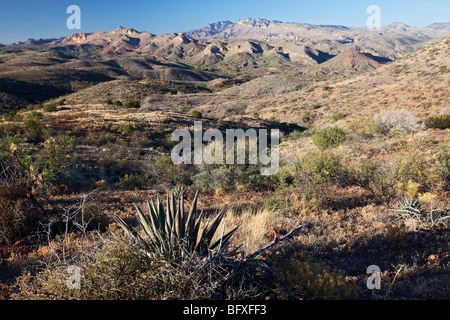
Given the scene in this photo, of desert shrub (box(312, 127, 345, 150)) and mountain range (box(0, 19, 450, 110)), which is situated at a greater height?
mountain range (box(0, 19, 450, 110))

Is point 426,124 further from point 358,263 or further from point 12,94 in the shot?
point 12,94

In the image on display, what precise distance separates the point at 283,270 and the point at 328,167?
4765mm

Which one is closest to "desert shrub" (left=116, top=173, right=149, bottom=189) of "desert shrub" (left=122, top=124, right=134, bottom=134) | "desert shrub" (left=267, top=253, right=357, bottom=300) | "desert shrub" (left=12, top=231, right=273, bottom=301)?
"desert shrub" (left=12, top=231, right=273, bottom=301)

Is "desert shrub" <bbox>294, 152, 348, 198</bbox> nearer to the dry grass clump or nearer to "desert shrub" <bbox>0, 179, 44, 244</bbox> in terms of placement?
the dry grass clump

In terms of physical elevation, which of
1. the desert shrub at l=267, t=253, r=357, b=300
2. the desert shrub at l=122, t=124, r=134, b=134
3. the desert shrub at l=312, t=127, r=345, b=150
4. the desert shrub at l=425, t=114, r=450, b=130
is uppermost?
the desert shrub at l=122, t=124, r=134, b=134

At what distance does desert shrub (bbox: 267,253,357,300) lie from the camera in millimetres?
2719

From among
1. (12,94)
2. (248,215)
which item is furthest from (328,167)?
(12,94)

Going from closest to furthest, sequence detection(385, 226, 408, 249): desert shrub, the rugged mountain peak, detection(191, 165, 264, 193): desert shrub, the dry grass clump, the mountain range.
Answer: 1. detection(385, 226, 408, 249): desert shrub
2. the dry grass clump
3. detection(191, 165, 264, 193): desert shrub
4. the mountain range
5. the rugged mountain peak

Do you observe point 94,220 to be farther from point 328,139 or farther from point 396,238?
point 328,139

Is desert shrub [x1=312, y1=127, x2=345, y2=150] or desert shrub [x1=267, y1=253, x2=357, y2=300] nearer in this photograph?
desert shrub [x1=267, y1=253, x2=357, y2=300]

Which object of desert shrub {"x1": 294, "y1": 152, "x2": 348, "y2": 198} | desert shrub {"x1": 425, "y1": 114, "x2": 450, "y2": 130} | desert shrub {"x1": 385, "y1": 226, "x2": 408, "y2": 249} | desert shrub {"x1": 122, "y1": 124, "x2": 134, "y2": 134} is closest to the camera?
desert shrub {"x1": 385, "y1": 226, "x2": 408, "y2": 249}

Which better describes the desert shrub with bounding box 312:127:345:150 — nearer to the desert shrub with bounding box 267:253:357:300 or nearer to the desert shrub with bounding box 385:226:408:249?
the desert shrub with bounding box 385:226:408:249

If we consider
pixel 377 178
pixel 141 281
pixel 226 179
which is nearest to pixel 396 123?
pixel 377 178

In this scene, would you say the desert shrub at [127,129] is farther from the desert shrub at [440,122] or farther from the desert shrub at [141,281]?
the desert shrub at [440,122]
